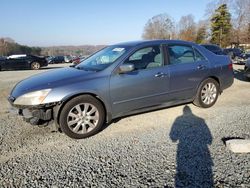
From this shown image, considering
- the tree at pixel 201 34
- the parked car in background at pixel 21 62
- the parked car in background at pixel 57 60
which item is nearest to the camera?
the parked car in background at pixel 21 62

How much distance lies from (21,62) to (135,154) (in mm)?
18278

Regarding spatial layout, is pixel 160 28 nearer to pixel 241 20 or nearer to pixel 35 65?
pixel 241 20

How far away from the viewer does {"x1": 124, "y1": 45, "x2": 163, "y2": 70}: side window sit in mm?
4425

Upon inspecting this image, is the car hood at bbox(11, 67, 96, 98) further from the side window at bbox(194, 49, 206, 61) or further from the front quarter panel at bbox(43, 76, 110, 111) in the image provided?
the side window at bbox(194, 49, 206, 61)

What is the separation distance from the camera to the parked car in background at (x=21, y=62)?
1900 cm

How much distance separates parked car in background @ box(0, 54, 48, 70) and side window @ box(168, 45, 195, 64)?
55.2 ft

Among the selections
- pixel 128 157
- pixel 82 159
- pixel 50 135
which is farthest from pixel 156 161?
pixel 50 135

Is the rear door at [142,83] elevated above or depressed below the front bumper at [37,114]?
above

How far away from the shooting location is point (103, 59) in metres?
4.73

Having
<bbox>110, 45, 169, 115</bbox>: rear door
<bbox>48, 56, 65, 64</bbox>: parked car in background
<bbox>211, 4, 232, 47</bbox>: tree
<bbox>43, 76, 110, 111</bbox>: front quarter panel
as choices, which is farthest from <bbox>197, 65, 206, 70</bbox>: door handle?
<bbox>211, 4, 232, 47</bbox>: tree

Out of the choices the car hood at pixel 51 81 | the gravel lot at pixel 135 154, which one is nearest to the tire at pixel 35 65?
the gravel lot at pixel 135 154

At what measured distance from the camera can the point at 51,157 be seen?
3.34m

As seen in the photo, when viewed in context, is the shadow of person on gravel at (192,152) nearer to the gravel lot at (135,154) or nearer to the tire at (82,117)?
the gravel lot at (135,154)

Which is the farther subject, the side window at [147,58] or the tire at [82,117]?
the side window at [147,58]
